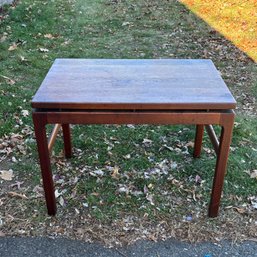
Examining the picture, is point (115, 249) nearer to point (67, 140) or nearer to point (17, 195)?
point (17, 195)

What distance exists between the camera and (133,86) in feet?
6.66

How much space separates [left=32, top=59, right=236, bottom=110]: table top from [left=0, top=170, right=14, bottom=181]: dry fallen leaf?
89cm

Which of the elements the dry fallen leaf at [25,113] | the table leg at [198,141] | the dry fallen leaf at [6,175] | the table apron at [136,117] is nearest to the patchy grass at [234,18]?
the table leg at [198,141]

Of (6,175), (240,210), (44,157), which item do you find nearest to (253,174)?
(240,210)

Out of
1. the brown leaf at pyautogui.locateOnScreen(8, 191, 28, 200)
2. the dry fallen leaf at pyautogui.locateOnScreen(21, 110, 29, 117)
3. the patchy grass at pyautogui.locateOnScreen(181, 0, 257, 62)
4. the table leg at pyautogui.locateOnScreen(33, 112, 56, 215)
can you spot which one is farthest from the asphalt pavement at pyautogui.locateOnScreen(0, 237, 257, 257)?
the patchy grass at pyautogui.locateOnScreen(181, 0, 257, 62)

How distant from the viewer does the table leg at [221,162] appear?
191 cm

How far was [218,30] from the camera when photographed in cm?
566

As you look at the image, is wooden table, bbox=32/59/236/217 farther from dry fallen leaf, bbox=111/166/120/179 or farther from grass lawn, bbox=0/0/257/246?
Result: dry fallen leaf, bbox=111/166/120/179

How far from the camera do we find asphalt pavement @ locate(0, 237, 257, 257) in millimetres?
2064

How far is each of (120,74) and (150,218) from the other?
2.96 ft

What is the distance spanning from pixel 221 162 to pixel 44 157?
98 centimetres

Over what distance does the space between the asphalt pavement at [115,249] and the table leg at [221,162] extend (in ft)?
0.74

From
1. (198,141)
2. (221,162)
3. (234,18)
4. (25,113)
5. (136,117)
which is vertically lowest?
(234,18)

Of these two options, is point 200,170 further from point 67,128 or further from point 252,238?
point 67,128
